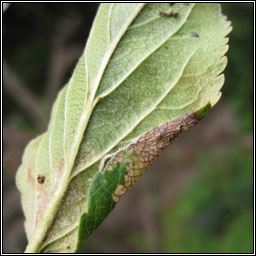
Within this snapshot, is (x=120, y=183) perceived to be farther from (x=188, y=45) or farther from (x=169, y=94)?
(x=188, y=45)

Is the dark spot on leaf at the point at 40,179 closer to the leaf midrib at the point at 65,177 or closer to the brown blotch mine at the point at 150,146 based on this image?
the leaf midrib at the point at 65,177

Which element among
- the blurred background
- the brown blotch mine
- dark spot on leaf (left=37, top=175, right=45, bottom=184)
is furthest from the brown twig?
the brown blotch mine

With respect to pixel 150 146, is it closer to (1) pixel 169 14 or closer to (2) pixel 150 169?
(1) pixel 169 14

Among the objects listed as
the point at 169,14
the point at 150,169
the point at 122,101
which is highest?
the point at 169,14

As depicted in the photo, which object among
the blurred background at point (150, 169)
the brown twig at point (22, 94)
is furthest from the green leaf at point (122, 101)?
the brown twig at point (22, 94)

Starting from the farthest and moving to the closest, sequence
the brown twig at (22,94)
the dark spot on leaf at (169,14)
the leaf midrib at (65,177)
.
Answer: the brown twig at (22,94) → the dark spot on leaf at (169,14) → the leaf midrib at (65,177)

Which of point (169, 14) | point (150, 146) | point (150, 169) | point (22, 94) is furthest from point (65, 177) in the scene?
point (150, 169)

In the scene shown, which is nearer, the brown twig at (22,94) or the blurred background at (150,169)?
the blurred background at (150,169)
